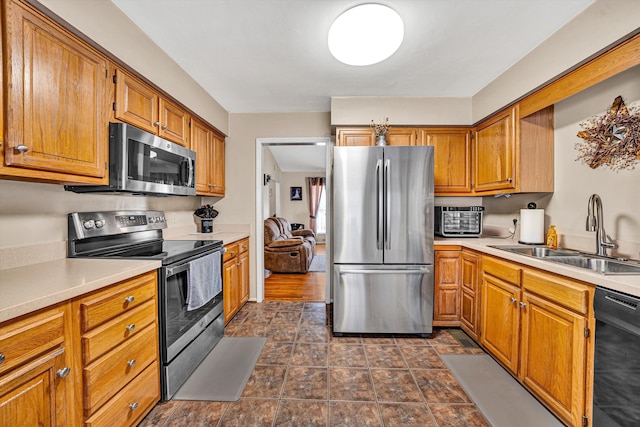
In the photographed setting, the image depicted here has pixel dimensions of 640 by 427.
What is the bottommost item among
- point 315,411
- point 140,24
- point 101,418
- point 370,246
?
point 315,411

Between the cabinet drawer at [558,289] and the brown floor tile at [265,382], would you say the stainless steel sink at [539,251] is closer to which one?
the cabinet drawer at [558,289]

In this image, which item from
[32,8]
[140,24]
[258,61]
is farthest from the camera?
[258,61]

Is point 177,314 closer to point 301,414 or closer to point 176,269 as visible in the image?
point 176,269

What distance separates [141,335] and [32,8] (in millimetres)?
1604

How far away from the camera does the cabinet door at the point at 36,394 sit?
0.89m

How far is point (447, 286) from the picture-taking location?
8.82ft

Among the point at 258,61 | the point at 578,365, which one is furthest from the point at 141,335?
the point at 578,365

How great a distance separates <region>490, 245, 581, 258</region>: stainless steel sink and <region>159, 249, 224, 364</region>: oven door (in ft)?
7.74

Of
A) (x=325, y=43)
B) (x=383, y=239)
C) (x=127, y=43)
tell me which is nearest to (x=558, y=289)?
(x=383, y=239)

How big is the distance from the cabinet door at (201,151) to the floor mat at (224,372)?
1.51 meters

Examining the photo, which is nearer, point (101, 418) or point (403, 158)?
point (101, 418)

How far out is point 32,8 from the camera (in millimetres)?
1211

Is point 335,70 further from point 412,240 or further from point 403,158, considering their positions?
point 412,240

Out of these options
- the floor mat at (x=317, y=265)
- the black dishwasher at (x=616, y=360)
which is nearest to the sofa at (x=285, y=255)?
the floor mat at (x=317, y=265)
